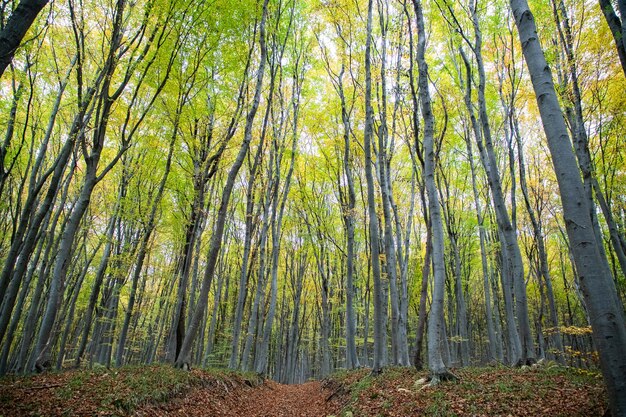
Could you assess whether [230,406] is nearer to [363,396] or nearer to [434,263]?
[363,396]

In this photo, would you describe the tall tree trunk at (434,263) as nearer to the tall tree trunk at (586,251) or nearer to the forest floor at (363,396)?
the forest floor at (363,396)

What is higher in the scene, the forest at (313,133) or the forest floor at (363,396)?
the forest at (313,133)

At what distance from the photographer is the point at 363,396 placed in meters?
7.26

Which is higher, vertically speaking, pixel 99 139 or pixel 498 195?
pixel 99 139

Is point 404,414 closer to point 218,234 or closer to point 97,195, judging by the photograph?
point 218,234

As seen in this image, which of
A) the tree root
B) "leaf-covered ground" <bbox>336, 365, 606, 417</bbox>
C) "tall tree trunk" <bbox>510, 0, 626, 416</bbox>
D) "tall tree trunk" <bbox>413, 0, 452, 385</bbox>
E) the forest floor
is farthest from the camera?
"tall tree trunk" <bbox>413, 0, 452, 385</bbox>

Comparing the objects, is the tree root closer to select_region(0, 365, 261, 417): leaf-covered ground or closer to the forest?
the forest

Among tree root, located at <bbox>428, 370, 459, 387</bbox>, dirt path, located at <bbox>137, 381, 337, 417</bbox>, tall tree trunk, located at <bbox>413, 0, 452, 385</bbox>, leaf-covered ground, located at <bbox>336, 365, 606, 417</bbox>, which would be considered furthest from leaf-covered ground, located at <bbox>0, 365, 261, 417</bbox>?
tall tree trunk, located at <bbox>413, 0, 452, 385</bbox>

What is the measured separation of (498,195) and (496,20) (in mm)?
7872

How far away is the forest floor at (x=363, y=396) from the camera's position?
441cm

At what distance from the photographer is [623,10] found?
340 centimetres

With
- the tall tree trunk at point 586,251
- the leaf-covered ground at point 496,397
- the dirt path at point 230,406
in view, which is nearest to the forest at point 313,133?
the tall tree trunk at point 586,251

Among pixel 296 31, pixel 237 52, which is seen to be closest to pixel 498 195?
pixel 237 52

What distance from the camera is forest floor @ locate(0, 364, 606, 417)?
441cm
